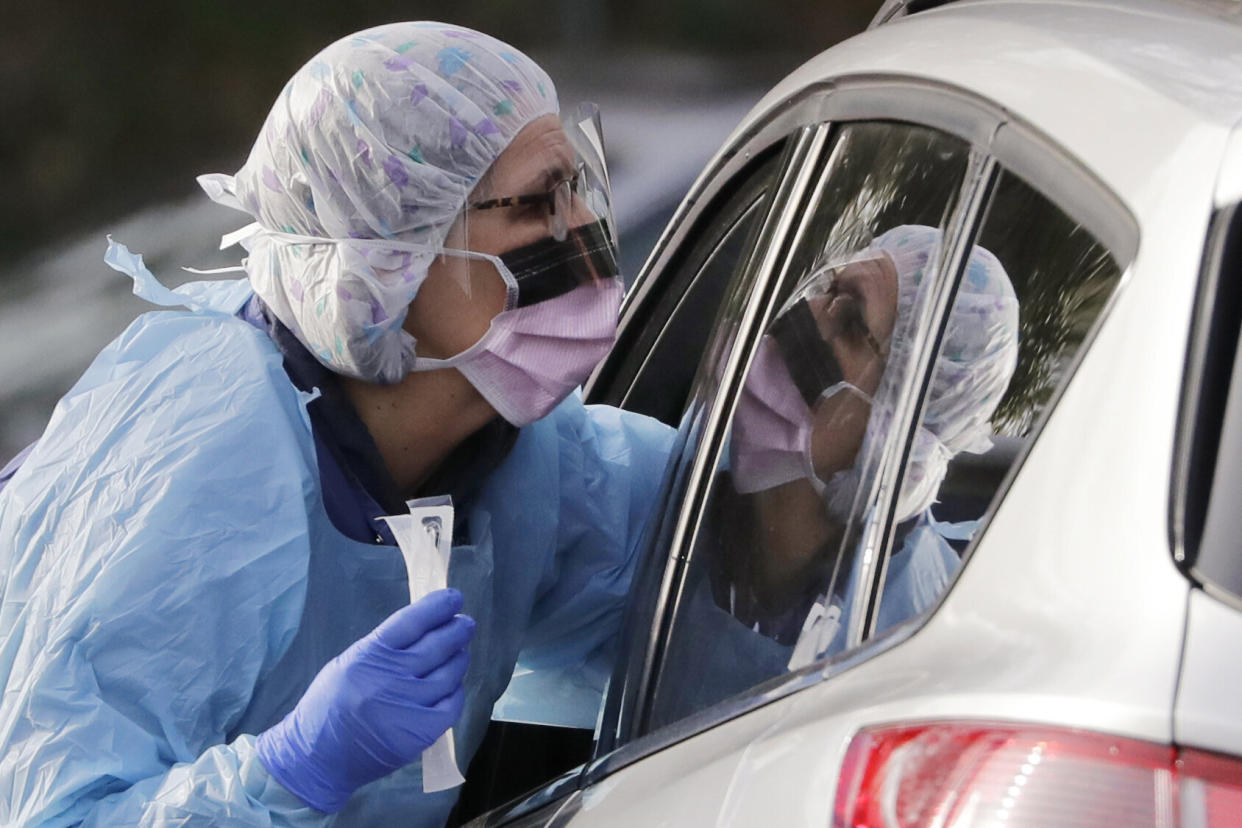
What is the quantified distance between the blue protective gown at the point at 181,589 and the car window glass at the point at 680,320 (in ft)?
1.65

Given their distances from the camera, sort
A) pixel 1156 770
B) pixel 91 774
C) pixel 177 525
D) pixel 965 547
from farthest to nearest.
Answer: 1. pixel 177 525
2. pixel 91 774
3. pixel 965 547
4. pixel 1156 770

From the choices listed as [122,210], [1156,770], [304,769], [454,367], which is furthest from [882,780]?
[122,210]

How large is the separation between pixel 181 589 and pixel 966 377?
1045mm

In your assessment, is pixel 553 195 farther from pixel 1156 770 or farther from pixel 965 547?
pixel 1156 770

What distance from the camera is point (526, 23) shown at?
532 cm

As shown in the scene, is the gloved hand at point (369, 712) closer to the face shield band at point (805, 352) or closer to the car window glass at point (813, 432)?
the car window glass at point (813, 432)

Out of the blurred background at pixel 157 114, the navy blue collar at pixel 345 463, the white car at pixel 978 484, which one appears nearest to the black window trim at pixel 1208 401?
the white car at pixel 978 484

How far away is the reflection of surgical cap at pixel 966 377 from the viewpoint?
1.13 metres

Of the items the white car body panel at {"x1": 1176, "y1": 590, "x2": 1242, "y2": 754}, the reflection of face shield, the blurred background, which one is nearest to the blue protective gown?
the reflection of face shield

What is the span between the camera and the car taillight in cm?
77

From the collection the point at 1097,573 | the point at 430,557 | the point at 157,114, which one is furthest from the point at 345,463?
the point at 157,114

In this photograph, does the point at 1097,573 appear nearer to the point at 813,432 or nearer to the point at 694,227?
the point at 813,432

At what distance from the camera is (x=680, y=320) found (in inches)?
97.4

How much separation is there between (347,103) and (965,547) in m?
1.28
